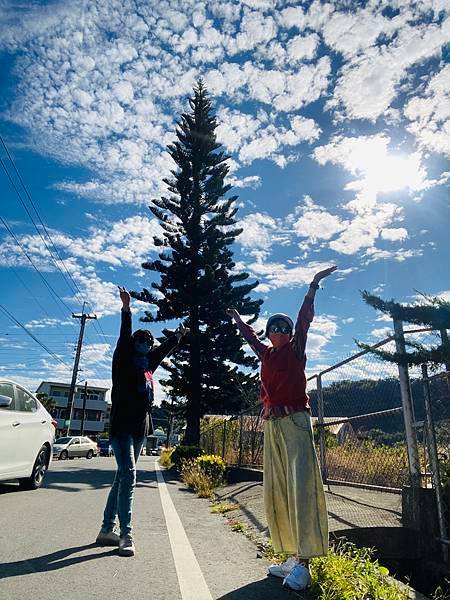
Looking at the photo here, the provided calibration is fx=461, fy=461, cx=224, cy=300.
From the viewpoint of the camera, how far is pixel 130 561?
310 centimetres

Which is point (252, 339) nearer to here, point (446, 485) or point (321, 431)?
point (446, 485)

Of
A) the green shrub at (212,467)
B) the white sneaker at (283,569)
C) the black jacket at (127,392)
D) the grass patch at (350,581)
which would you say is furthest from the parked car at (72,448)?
the grass patch at (350,581)

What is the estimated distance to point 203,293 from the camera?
2189cm

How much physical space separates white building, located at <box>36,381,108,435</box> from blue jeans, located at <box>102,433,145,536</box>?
251 ft

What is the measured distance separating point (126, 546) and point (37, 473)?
4.48 meters

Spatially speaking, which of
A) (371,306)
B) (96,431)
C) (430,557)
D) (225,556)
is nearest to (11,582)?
(225,556)

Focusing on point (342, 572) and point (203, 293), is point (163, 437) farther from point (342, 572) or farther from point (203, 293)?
point (342, 572)

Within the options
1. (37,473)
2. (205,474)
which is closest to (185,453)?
(205,474)

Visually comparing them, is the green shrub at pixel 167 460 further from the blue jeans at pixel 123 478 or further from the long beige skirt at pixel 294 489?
the long beige skirt at pixel 294 489

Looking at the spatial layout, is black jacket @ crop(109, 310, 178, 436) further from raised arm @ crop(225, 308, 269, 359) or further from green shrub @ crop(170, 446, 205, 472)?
green shrub @ crop(170, 446, 205, 472)

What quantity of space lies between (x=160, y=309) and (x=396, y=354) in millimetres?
20133

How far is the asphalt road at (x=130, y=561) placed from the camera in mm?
2496

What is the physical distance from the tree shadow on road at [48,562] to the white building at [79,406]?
7664cm

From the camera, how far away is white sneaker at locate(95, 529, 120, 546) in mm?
3602
